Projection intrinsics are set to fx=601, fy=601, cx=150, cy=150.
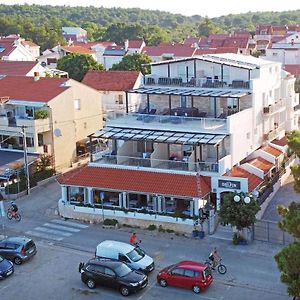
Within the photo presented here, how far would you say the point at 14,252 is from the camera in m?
33.2

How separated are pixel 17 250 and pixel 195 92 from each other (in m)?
18.2

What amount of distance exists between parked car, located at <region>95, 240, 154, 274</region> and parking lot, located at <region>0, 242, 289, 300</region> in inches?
26.8

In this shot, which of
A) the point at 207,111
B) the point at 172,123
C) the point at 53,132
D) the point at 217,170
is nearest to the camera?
the point at 217,170

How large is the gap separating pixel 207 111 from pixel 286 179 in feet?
26.9

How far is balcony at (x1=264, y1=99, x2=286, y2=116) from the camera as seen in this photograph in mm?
46497

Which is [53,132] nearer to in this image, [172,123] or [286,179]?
[172,123]

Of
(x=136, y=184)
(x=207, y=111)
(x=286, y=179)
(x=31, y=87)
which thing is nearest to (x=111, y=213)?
Result: (x=136, y=184)

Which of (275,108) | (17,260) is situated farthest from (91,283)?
(275,108)

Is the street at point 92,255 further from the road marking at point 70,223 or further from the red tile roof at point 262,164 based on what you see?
the red tile roof at point 262,164

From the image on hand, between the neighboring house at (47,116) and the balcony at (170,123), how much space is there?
8215 millimetres

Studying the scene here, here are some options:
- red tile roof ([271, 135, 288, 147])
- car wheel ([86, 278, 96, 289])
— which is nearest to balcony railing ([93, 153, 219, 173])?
red tile roof ([271, 135, 288, 147])

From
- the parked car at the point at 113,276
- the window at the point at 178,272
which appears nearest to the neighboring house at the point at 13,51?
the parked car at the point at 113,276

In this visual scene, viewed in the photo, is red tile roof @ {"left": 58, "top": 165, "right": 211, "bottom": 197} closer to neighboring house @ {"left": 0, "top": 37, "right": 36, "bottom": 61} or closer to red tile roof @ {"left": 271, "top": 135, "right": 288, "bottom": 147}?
red tile roof @ {"left": 271, "top": 135, "right": 288, "bottom": 147}

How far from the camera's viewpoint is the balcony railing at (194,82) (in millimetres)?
44594
